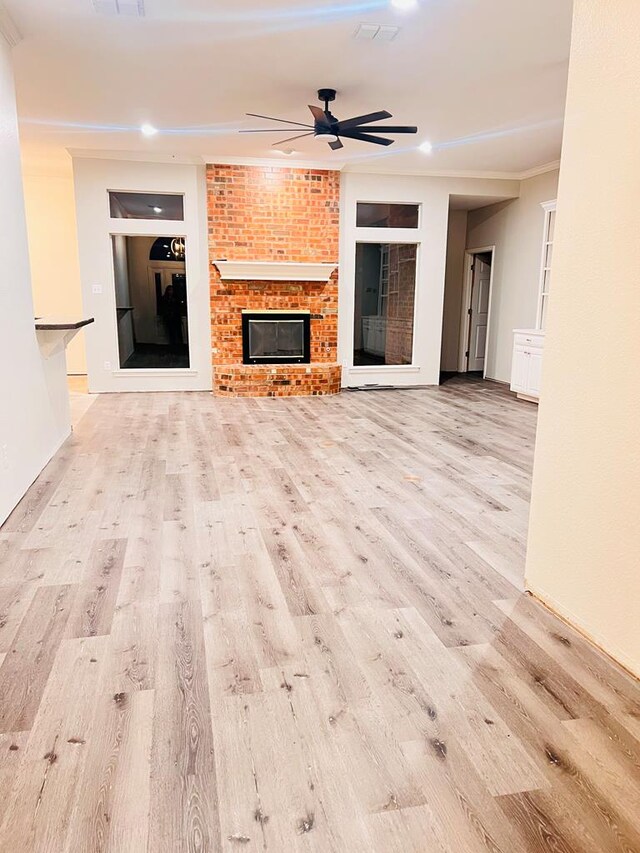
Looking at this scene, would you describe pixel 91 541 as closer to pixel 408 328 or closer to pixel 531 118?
pixel 531 118

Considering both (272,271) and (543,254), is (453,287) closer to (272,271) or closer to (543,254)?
(543,254)

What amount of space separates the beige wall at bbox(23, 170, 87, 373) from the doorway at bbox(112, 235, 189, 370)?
0.97m

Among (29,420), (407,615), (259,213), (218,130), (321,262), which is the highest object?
(218,130)

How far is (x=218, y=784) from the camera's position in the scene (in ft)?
4.86

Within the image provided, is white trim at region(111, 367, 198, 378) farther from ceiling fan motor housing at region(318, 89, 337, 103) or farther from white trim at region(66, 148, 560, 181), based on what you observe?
Result: ceiling fan motor housing at region(318, 89, 337, 103)

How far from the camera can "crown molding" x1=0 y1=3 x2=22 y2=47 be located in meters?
3.43

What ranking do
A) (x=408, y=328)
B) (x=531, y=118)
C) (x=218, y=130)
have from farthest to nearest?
1. (x=408, y=328)
2. (x=218, y=130)
3. (x=531, y=118)

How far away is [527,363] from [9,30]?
5953 millimetres

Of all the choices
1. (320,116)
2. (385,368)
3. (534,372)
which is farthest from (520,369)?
(320,116)

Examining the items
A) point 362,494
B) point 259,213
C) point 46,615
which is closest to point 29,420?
point 46,615

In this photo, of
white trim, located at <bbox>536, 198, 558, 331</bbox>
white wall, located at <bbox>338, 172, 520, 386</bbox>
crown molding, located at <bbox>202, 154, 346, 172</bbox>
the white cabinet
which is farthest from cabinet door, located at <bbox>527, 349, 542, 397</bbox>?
crown molding, located at <bbox>202, 154, 346, 172</bbox>

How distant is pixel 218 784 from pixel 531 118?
5928 millimetres

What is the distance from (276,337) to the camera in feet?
25.1

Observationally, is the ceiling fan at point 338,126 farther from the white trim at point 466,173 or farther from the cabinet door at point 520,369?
the cabinet door at point 520,369
